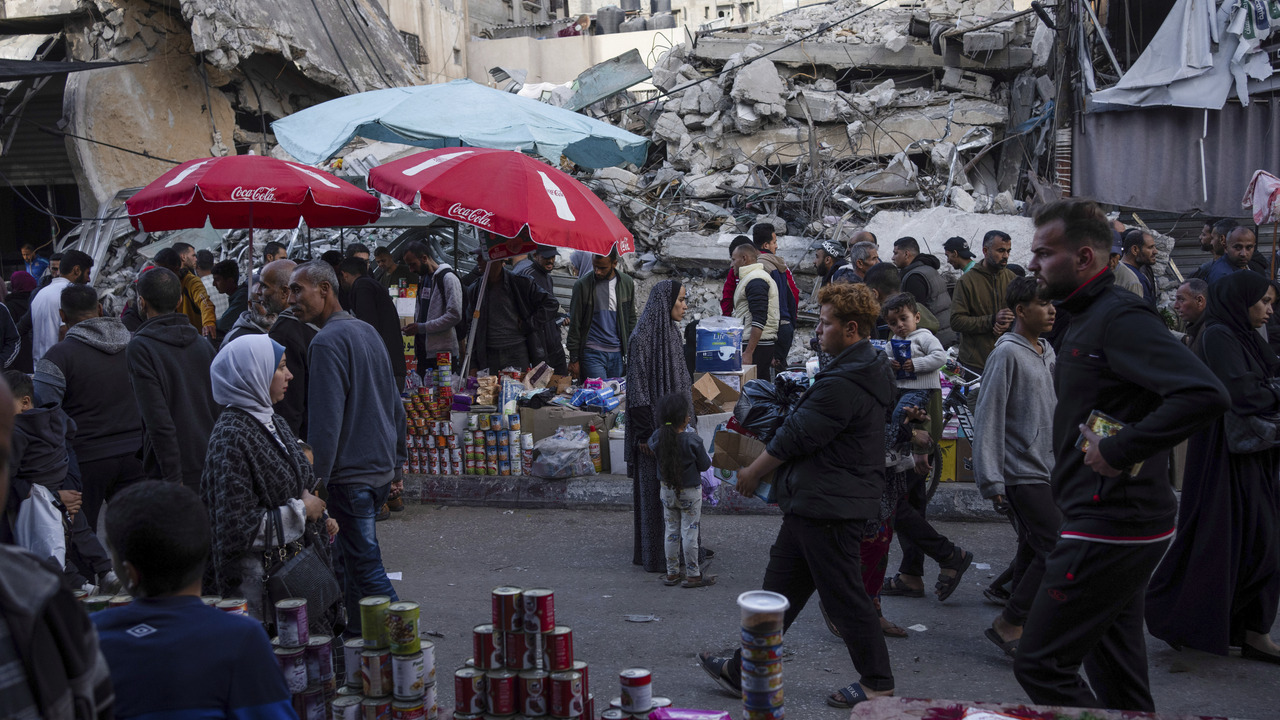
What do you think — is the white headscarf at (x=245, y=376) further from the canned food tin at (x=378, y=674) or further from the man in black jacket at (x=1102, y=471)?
the man in black jacket at (x=1102, y=471)

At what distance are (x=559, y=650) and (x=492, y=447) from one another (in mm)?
5167

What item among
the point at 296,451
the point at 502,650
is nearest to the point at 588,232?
the point at 296,451

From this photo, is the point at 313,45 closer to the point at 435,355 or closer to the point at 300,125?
the point at 300,125

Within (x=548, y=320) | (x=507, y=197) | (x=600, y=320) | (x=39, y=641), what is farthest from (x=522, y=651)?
(x=548, y=320)

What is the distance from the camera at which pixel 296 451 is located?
3.88m

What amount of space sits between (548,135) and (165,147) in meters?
9.62

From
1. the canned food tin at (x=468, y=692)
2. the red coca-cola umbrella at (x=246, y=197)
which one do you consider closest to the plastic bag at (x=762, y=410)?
the canned food tin at (x=468, y=692)

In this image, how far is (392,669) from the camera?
116 inches

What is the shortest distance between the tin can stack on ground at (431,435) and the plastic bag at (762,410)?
4250 millimetres

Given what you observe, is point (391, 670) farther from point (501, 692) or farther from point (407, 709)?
point (501, 692)

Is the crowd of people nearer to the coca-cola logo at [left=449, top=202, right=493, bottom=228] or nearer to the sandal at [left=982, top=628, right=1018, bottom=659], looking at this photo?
the sandal at [left=982, top=628, right=1018, bottom=659]

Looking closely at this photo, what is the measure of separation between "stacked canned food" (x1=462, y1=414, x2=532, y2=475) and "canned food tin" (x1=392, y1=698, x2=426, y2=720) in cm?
510

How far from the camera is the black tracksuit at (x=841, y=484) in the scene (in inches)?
154

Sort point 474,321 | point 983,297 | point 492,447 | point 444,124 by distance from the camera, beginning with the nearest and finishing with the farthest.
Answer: point 983,297 → point 492,447 → point 474,321 → point 444,124
